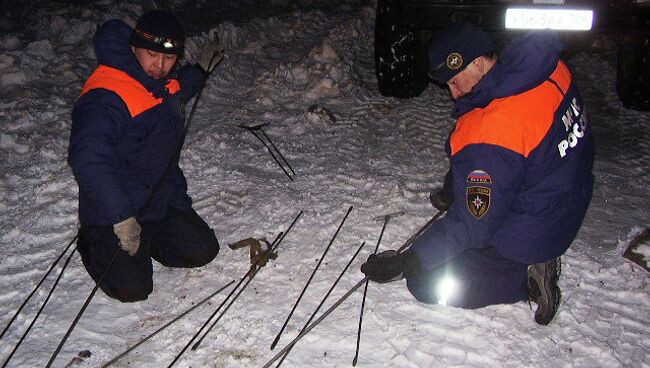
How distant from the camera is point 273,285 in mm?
2920

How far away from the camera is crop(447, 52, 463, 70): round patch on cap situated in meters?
2.28

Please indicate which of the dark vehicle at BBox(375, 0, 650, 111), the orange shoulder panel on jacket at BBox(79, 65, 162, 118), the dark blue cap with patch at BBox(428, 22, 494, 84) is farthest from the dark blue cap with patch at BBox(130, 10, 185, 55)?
the dark vehicle at BBox(375, 0, 650, 111)

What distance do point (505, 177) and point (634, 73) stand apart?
11.5 feet

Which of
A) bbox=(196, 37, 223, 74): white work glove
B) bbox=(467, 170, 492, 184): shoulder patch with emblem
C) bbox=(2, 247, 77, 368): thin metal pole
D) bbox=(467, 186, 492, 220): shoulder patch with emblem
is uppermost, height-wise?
bbox=(196, 37, 223, 74): white work glove

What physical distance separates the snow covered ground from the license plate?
116cm

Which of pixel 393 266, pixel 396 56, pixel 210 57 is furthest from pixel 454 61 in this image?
pixel 396 56

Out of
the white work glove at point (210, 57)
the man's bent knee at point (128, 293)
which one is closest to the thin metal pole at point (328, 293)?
the man's bent knee at point (128, 293)

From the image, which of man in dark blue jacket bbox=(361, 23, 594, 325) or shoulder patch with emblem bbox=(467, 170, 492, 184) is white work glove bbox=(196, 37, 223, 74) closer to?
man in dark blue jacket bbox=(361, 23, 594, 325)

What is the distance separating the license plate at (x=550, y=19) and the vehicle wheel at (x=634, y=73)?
0.66m

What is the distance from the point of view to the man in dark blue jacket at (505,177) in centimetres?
209

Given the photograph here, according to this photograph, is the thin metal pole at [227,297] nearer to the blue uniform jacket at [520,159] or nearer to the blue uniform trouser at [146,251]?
the blue uniform trouser at [146,251]

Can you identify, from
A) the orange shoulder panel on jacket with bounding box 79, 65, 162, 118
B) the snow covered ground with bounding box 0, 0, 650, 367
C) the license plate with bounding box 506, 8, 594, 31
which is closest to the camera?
the snow covered ground with bounding box 0, 0, 650, 367

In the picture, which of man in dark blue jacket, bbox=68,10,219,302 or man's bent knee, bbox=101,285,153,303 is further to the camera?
man's bent knee, bbox=101,285,153,303

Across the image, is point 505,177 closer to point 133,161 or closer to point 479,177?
point 479,177
